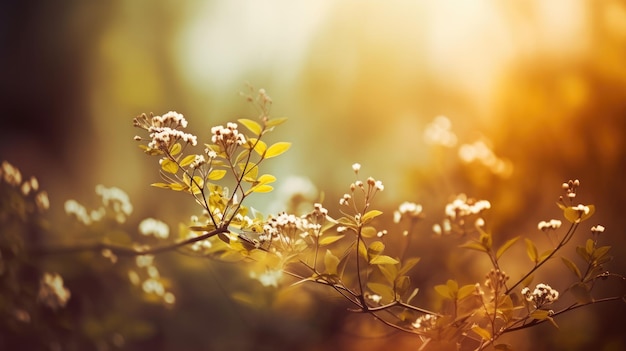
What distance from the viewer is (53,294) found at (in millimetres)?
874

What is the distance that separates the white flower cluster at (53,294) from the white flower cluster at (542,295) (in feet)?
2.21

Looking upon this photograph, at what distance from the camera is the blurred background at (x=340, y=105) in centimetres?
79

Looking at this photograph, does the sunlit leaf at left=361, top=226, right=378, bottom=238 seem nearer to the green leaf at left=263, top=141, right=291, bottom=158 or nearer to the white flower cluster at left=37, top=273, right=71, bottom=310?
the green leaf at left=263, top=141, right=291, bottom=158

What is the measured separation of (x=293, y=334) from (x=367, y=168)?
28 centimetres

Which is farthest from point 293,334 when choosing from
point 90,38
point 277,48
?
point 90,38

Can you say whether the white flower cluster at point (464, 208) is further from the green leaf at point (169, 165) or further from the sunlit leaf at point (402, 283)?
the green leaf at point (169, 165)

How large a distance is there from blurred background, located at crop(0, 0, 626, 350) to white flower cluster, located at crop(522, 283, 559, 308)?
0.29 metres

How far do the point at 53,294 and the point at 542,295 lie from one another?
70cm

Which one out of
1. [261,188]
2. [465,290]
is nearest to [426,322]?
[465,290]

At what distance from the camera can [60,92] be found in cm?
96

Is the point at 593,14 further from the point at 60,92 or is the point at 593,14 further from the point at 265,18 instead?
the point at 60,92

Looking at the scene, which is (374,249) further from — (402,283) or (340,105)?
(340,105)

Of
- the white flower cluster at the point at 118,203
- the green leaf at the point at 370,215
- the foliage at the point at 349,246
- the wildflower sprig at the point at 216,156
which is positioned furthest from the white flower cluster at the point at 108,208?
the green leaf at the point at 370,215

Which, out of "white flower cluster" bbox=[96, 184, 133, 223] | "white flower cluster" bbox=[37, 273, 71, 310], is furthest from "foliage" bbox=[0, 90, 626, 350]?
"white flower cluster" bbox=[37, 273, 71, 310]
